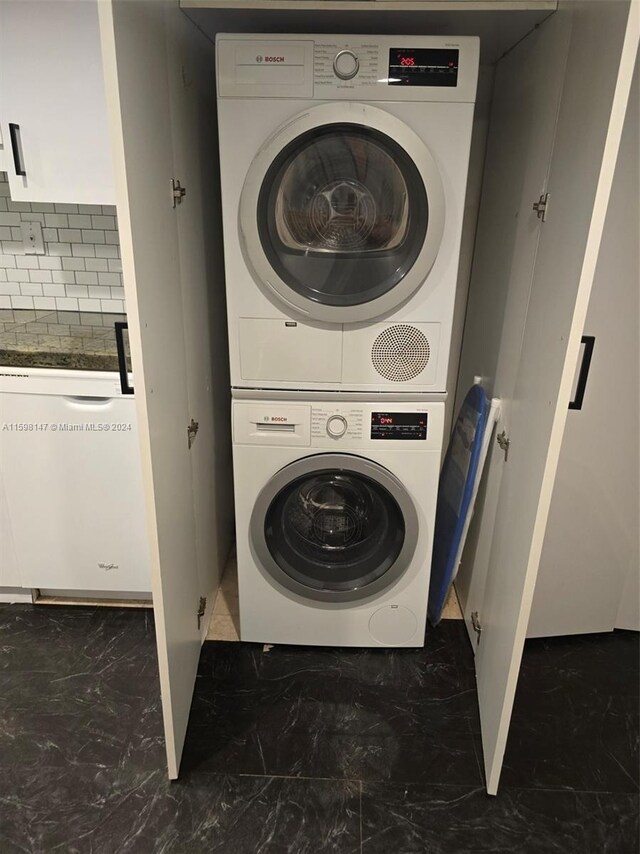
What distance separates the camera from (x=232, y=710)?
1825 mm

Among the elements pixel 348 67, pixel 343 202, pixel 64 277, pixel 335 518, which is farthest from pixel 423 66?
pixel 64 277

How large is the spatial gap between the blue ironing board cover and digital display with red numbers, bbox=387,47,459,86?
0.89 metres

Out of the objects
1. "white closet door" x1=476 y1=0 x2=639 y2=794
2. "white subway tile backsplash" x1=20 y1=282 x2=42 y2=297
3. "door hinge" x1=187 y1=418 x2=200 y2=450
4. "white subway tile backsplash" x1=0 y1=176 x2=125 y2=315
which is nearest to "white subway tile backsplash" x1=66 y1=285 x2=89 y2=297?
"white subway tile backsplash" x1=0 y1=176 x2=125 y2=315

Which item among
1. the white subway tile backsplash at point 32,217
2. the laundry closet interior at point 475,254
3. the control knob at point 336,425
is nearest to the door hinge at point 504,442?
the laundry closet interior at point 475,254

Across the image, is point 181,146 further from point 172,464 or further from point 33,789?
point 33,789

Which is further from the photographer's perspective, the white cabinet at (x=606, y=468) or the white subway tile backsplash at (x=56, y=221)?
the white subway tile backsplash at (x=56, y=221)

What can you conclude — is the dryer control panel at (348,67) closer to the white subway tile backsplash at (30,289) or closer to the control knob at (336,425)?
the control knob at (336,425)

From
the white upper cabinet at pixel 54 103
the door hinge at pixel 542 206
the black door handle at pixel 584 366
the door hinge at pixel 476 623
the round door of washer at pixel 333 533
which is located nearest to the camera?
the door hinge at pixel 542 206

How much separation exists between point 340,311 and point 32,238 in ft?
4.46

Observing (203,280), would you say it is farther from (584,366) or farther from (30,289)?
(584,366)

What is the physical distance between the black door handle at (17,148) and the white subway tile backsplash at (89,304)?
59 centimetres

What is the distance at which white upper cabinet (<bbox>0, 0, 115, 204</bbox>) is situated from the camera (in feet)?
5.44

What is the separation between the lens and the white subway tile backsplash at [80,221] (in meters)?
2.23

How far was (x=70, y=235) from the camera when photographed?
2250 millimetres
